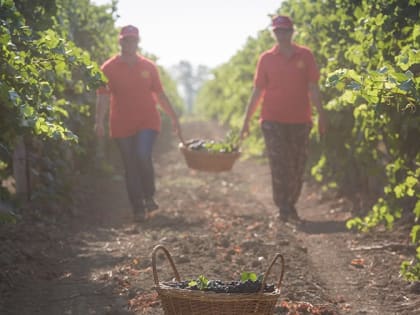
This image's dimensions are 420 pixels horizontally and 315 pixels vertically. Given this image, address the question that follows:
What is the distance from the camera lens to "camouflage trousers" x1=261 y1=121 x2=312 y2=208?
8.56 meters

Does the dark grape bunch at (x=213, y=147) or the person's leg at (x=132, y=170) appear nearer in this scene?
the dark grape bunch at (x=213, y=147)

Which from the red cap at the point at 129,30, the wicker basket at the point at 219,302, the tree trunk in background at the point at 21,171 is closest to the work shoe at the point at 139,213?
the tree trunk in background at the point at 21,171

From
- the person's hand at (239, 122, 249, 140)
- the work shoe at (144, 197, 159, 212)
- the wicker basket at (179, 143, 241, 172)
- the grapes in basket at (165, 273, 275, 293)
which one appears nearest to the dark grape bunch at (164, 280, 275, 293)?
the grapes in basket at (165, 273, 275, 293)

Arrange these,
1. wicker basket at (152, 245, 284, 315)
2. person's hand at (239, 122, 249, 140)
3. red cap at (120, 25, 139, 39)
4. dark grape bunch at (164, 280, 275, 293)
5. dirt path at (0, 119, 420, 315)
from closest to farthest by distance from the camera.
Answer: wicker basket at (152, 245, 284, 315) → dark grape bunch at (164, 280, 275, 293) → dirt path at (0, 119, 420, 315) → red cap at (120, 25, 139, 39) → person's hand at (239, 122, 249, 140)

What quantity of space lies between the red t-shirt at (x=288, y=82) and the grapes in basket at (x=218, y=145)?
493 mm

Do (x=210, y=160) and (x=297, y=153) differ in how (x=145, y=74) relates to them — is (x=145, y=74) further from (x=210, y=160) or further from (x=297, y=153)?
(x=297, y=153)

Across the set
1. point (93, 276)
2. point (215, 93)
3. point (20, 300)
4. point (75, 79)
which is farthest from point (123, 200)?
point (215, 93)

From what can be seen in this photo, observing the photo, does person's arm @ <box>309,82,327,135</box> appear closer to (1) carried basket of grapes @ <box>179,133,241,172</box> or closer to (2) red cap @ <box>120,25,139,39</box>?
(1) carried basket of grapes @ <box>179,133,241,172</box>

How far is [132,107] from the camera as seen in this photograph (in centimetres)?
857

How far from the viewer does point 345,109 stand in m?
8.84

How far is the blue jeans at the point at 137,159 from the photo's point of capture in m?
8.66

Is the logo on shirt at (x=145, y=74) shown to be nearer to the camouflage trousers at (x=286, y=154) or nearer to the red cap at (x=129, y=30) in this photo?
the red cap at (x=129, y=30)

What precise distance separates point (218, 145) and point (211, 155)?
0.64 feet

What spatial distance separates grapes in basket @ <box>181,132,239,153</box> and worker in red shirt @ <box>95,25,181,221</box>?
493 mm
